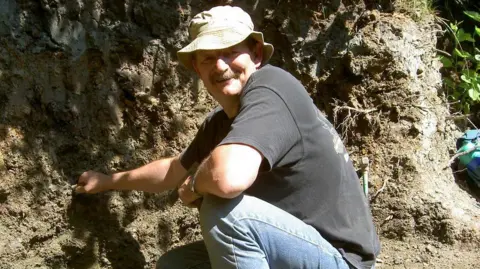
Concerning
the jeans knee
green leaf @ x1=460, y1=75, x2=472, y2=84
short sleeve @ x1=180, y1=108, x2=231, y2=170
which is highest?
the jeans knee

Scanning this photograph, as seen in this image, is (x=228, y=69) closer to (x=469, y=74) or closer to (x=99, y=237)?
(x=99, y=237)

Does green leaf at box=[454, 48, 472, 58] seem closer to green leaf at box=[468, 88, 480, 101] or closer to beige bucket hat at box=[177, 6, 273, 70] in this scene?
green leaf at box=[468, 88, 480, 101]

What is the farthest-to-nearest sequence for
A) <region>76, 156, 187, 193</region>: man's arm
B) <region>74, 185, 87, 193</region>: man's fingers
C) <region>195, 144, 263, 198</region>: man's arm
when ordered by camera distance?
<region>74, 185, 87, 193</region>: man's fingers → <region>76, 156, 187, 193</region>: man's arm → <region>195, 144, 263, 198</region>: man's arm

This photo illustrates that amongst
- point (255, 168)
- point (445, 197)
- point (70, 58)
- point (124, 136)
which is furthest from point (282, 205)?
point (445, 197)

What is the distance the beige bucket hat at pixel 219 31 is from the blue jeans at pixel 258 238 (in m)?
0.61

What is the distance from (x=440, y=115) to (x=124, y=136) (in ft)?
7.01

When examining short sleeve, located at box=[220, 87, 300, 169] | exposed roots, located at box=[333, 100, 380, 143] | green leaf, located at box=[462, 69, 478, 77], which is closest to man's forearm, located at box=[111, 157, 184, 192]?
short sleeve, located at box=[220, 87, 300, 169]

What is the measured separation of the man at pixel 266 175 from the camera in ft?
7.66

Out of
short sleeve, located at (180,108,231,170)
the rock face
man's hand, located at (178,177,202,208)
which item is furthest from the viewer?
the rock face

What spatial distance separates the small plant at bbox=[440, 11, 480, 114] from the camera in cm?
480

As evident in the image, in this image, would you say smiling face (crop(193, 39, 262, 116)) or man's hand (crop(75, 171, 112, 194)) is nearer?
smiling face (crop(193, 39, 262, 116))

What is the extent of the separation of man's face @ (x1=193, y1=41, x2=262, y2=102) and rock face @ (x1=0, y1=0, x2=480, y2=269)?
3.27 feet

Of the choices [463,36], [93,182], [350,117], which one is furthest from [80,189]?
[463,36]

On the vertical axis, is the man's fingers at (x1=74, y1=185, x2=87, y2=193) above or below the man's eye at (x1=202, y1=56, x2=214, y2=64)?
below
